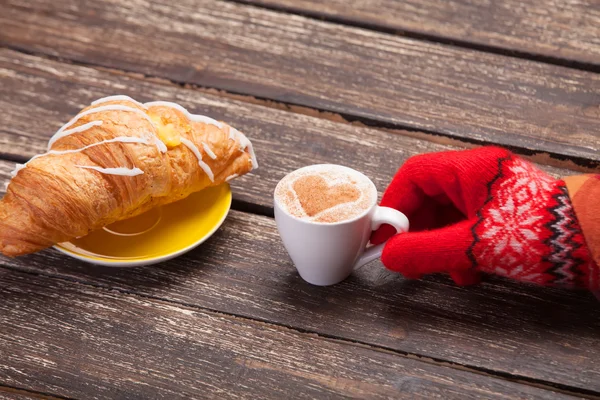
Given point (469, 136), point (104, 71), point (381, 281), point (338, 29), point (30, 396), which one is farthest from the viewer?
point (338, 29)

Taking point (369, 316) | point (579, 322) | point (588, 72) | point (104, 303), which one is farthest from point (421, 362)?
point (588, 72)

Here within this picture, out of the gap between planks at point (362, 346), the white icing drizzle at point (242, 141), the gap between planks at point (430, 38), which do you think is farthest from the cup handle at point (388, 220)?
the gap between planks at point (430, 38)

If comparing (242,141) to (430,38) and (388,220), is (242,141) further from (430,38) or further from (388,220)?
(430,38)

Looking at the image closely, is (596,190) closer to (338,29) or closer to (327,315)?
(327,315)

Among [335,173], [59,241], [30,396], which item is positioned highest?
[335,173]

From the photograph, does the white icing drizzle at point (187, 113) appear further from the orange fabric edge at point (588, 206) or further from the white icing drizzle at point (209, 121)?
the orange fabric edge at point (588, 206)

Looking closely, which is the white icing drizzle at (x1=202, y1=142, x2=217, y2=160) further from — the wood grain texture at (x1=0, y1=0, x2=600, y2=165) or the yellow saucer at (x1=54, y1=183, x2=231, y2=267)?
the wood grain texture at (x1=0, y1=0, x2=600, y2=165)

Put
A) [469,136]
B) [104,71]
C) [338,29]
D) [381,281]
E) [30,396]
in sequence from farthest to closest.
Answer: [338,29] < [104,71] < [469,136] < [381,281] < [30,396]
